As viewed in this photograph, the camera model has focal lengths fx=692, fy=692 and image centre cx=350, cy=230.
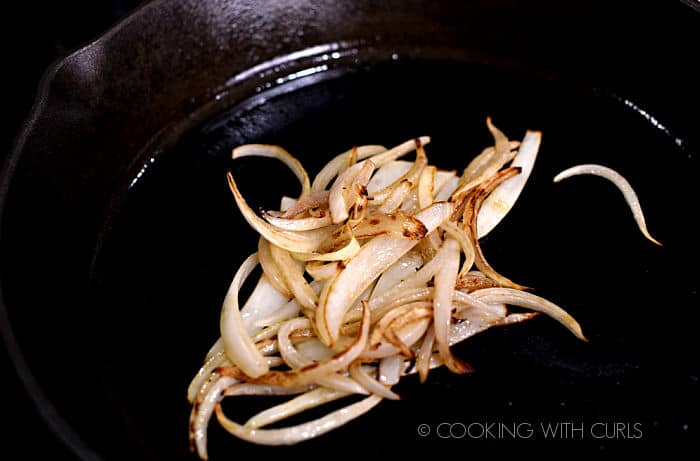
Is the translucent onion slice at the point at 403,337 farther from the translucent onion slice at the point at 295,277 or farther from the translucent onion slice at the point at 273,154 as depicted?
the translucent onion slice at the point at 273,154

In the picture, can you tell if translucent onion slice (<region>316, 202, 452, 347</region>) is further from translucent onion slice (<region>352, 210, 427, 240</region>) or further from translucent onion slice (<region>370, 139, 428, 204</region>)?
translucent onion slice (<region>370, 139, 428, 204</region>)

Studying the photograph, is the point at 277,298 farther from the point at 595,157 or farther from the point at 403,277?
the point at 595,157

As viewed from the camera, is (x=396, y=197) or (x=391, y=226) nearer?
(x=391, y=226)

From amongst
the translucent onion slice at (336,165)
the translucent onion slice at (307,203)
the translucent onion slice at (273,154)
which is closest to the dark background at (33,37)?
the translucent onion slice at (273,154)

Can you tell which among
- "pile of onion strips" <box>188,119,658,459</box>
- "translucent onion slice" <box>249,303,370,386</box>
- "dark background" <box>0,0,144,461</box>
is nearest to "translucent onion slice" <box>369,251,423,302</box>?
"pile of onion strips" <box>188,119,658,459</box>

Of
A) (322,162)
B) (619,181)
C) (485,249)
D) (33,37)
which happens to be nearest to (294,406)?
(485,249)

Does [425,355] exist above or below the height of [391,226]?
below

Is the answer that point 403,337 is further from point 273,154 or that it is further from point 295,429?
point 273,154

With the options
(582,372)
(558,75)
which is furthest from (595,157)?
(582,372)
